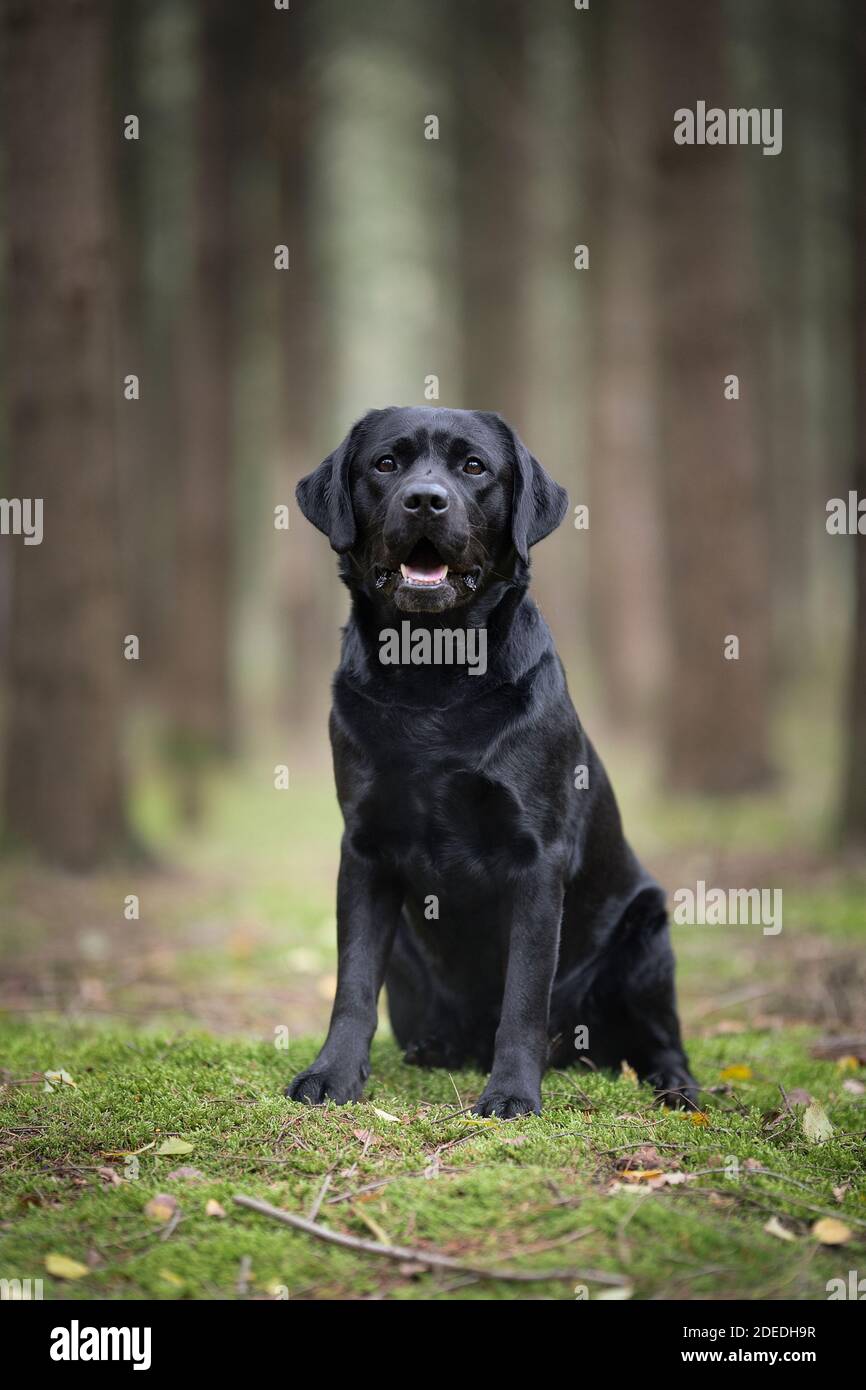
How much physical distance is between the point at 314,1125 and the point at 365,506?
1860 millimetres

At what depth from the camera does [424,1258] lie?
3.10 m

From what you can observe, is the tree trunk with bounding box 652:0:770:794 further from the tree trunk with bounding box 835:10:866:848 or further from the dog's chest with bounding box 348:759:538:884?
the dog's chest with bounding box 348:759:538:884

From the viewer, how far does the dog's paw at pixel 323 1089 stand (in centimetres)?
401

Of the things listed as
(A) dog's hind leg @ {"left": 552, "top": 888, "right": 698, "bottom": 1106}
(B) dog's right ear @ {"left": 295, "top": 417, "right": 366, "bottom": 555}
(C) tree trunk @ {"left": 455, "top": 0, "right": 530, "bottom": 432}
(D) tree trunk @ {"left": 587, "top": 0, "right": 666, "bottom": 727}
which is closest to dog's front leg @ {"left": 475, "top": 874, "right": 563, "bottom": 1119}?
(A) dog's hind leg @ {"left": 552, "top": 888, "right": 698, "bottom": 1106}

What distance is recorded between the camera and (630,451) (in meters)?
17.8

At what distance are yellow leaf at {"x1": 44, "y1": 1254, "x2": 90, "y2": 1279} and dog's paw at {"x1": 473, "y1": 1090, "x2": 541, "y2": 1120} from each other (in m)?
1.24

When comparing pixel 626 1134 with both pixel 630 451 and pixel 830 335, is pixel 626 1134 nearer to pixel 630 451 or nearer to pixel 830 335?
pixel 630 451

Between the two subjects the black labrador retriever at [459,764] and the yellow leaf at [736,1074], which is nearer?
the black labrador retriever at [459,764]

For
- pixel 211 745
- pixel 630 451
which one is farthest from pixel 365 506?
pixel 630 451

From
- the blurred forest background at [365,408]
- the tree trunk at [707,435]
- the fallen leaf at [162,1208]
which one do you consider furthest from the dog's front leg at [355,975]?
the tree trunk at [707,435]

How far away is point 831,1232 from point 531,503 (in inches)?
89.5

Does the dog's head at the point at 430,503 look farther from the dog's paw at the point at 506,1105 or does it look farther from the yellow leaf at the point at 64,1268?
the yellow leaf at the point at 64,1268

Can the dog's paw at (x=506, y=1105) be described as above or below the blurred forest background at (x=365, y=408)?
below
